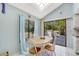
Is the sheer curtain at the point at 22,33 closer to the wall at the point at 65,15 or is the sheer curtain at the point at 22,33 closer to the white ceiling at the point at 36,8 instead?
the white ceiling at the point at 36,8

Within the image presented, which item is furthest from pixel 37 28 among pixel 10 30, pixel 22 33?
pixel 10 30

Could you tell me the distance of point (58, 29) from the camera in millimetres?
1822

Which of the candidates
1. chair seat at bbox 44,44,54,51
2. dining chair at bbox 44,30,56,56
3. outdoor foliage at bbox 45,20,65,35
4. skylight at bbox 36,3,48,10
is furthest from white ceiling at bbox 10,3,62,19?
chair seat at bbox 44,44,54,51

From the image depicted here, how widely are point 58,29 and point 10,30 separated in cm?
60

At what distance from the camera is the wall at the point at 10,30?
1.78 metres

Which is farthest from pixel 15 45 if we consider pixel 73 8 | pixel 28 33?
pixel 73 8

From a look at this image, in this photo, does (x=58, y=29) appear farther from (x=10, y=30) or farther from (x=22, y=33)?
(x=10, y=30)

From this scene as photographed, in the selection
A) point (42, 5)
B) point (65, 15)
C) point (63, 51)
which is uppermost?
point (42, 5)

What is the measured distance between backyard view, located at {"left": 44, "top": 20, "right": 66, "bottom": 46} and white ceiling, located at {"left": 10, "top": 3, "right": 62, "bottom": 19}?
0.15 m

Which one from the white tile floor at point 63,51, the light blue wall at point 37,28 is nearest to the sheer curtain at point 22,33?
the light blue wall at point 37,28

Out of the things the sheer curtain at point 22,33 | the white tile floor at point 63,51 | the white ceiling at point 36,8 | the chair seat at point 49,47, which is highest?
the white ceiling at point 36,8

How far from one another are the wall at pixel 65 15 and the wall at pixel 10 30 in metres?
0.39

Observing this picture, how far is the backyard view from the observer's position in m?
1.81

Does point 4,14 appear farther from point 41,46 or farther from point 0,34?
point 41,46
